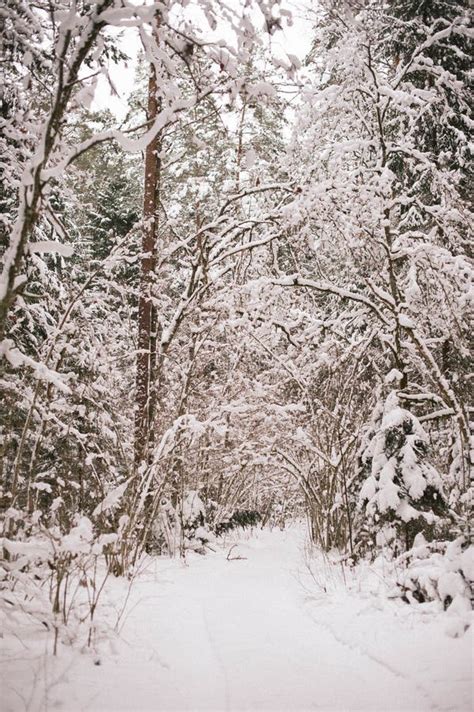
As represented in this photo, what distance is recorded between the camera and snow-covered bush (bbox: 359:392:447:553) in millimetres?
4344

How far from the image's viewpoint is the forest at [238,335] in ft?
8.01

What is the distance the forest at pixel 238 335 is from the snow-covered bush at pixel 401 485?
3 centimetres

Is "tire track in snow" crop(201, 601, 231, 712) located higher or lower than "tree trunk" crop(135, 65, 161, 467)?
lower

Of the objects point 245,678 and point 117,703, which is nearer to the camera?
point 117,703

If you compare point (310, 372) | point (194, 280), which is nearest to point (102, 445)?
point (194, 280)

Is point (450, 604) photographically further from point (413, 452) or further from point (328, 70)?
point (328, 70)

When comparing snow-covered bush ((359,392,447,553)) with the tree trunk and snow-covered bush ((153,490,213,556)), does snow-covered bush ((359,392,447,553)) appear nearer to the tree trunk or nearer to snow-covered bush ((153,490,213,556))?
Answer: snow-covered bush ((153,490,213,556))

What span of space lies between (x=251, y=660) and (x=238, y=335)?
14.3 ft

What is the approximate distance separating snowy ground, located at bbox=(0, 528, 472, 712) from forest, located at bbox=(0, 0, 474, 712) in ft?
0.11

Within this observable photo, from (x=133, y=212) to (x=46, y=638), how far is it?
616 inches

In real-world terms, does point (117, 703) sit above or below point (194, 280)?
below

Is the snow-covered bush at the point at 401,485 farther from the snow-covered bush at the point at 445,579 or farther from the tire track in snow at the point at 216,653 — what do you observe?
the tire track in snow at the point at 216,653

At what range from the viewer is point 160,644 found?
2.95 meters

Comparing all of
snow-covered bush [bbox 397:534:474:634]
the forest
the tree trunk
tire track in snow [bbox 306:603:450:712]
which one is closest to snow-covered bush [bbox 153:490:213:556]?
the forest
